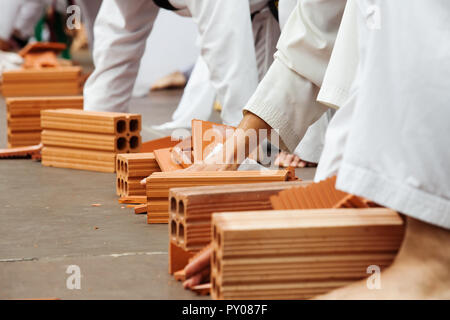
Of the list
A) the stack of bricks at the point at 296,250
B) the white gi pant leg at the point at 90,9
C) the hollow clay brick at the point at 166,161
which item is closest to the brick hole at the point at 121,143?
the hollow clay brick at the point at 166,161

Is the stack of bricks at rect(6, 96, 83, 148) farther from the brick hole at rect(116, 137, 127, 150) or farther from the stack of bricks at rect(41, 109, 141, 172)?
the brick hole at rect(116, 137, 127, 150)

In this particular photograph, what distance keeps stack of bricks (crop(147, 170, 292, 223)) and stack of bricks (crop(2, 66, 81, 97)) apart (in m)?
4.35

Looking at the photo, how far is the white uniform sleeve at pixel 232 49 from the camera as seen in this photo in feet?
10.9

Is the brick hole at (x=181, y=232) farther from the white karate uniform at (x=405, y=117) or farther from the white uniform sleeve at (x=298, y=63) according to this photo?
the white uniform sleeve at (x=298, y=63)

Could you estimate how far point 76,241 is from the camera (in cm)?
214

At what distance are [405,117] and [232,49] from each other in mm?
1950

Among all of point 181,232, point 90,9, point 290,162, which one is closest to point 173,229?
point 181,232

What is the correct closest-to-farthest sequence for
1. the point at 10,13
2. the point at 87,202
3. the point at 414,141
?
the point at 414,141 → the point at 87,202 → the point at 10,13

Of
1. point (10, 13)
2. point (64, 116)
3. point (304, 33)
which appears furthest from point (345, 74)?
point (10, 13)

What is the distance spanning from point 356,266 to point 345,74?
563 mm

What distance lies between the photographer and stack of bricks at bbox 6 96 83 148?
Answer: 148 inches

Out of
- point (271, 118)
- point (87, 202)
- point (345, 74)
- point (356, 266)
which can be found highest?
point (345, 74)

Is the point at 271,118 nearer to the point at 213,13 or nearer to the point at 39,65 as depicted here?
the point at 213,13

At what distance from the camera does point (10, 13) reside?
8.77 metres
